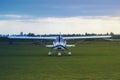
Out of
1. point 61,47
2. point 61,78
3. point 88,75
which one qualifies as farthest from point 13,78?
point 61,47

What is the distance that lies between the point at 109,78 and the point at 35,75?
12.0 feet

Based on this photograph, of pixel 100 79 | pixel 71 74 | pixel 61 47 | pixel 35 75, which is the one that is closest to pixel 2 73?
pixel 35 75

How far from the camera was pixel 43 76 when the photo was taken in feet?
61.9

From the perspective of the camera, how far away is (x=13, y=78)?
59.5 feet

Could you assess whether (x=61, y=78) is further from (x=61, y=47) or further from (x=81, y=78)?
(x=61, y=47)

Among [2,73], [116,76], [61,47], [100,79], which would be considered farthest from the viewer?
[61,47]

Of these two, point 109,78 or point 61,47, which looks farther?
Answer: point 61,47

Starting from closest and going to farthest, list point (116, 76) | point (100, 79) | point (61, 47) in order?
point (100, 79)
point (116, 76)
point (61, 47)

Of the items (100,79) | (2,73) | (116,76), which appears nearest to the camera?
(100,79)

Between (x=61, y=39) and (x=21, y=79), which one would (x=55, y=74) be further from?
(x=61, y=39)

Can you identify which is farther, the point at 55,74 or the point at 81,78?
the point at 55,74

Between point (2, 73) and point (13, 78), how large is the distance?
230 centimetres

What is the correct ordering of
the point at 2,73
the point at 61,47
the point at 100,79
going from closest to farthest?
the point at 100,79
the point at 2,73
the point at 61,47

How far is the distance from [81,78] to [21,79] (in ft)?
8.87
